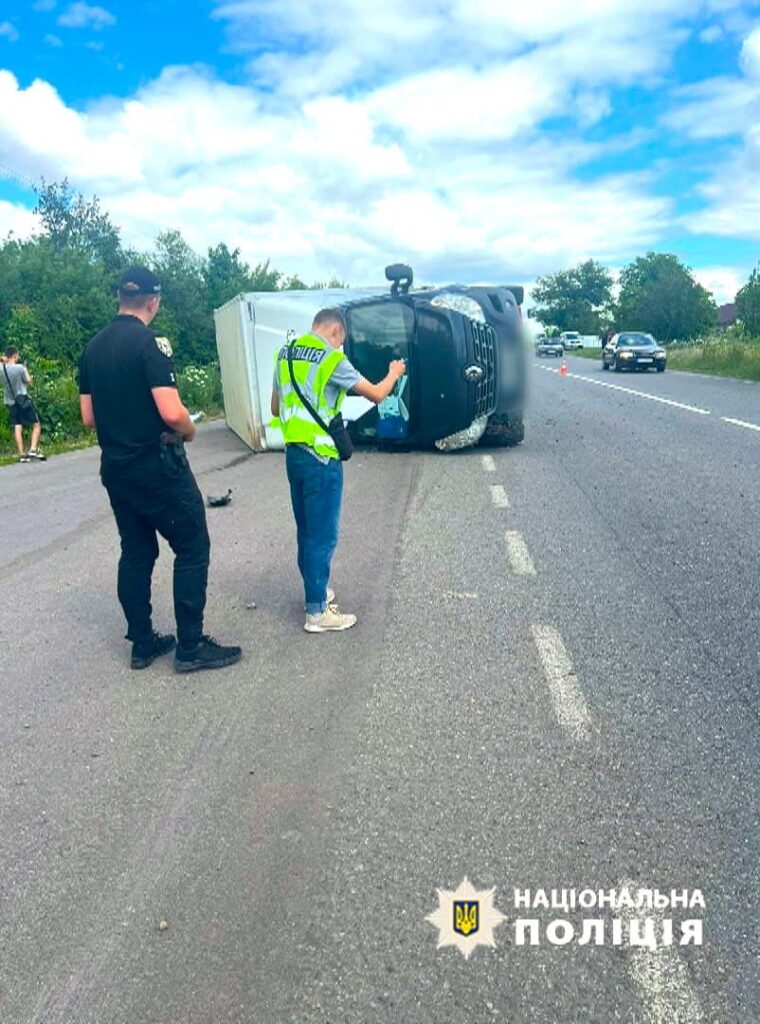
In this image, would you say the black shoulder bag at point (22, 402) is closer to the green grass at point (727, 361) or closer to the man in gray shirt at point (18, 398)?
the man in gray shirt at point (18, 398)

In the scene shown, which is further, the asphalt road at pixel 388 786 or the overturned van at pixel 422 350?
the overturned van at pixel 422 350

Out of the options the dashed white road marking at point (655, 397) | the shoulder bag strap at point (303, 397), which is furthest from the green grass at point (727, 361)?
the shoulder bag strap at point (303, 397)

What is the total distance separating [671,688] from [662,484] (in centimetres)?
540

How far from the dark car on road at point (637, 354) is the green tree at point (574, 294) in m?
98.3

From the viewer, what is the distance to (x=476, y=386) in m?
11.3

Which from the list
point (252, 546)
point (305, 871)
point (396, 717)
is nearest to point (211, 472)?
point (252, 546)

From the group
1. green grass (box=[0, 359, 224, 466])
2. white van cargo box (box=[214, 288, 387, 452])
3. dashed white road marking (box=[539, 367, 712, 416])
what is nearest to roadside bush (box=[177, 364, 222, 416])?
green grass (box=[0, 359, 224, 466])

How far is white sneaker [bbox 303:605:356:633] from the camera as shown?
4.80m

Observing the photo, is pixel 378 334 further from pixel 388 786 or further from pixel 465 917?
pixel 465 917

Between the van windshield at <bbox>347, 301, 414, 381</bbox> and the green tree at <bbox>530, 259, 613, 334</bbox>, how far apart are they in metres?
126

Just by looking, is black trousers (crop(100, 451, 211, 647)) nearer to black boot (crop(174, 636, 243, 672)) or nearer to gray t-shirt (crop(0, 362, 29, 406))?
black boot (crop(174, 636, 243, 672))

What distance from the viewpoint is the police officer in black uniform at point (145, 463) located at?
4.03m

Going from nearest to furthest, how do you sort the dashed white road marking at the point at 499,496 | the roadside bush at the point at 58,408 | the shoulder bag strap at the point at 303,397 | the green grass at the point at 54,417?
1. the shoulder bag strap at the point at 303,397
2. the dashed white road marking at the point at 499,496
3. the green grass at the point at 54,417
4. the roadside bush at the point at 58,408

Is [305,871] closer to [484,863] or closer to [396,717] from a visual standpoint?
[484,863]
